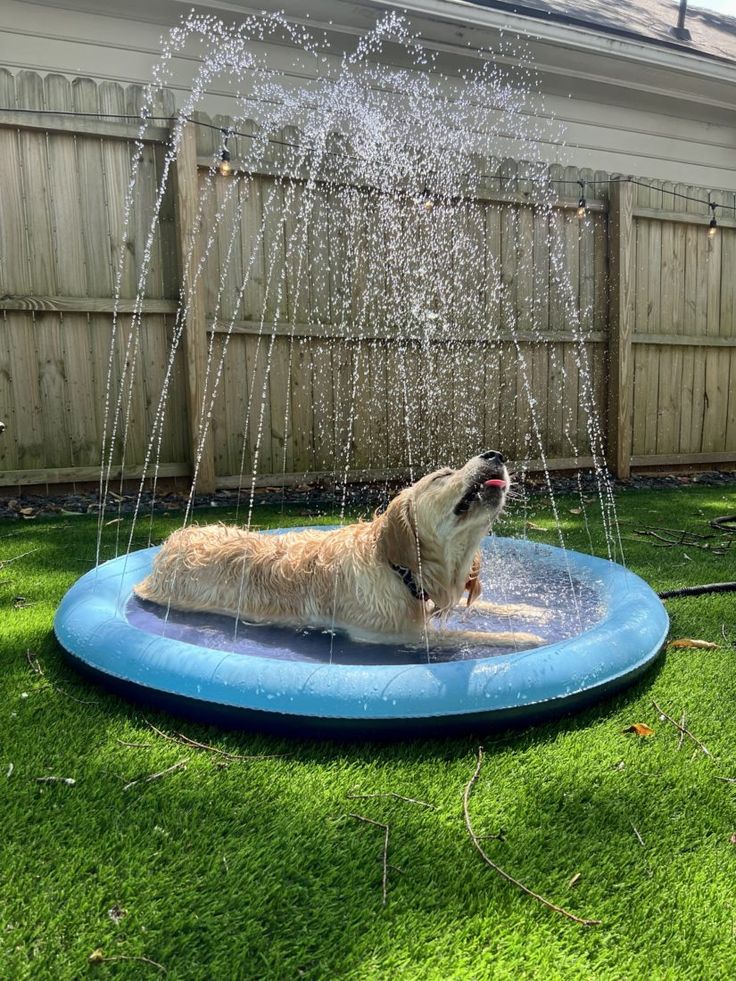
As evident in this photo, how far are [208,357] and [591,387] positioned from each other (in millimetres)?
4189

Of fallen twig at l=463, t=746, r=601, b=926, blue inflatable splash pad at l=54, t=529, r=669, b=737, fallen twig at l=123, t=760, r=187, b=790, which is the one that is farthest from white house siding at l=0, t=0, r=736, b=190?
fallen twig at l=463, t=746, r=601, b=926

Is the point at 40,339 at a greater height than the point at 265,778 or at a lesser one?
greater

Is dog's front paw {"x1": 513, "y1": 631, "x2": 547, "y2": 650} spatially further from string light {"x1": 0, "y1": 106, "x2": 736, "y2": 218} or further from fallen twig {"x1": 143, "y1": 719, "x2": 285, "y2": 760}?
string light {"x1": 0, "y1": 106, "x2": 736, "y2": 218}

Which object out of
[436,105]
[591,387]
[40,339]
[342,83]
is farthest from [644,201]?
[40,339]

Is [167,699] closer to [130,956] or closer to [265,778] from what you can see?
[265,778]

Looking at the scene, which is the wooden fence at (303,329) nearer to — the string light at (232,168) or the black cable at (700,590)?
the string light at (232,168)

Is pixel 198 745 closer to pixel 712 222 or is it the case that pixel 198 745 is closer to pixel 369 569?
pixel 369 569

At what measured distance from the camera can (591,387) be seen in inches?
306

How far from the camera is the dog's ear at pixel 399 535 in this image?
114 inches

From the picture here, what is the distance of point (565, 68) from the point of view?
9.56 metres

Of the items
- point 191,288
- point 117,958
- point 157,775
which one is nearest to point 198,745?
point 157,775

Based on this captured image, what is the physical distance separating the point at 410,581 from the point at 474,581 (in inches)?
14.2

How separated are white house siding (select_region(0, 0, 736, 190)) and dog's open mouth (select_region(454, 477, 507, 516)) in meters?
7.13

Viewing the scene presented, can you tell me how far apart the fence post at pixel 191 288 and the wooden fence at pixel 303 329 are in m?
0.02
